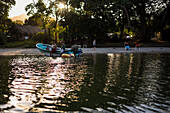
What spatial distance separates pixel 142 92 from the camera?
344 inches

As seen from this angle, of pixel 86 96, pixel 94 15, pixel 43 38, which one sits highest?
pixel 94 15

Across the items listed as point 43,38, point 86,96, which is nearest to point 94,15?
point 43,38

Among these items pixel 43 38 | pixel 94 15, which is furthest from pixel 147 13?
pixel 43 38

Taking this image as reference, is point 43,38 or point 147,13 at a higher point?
point 147,13

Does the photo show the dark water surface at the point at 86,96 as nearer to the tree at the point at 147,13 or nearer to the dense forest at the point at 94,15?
the dense forest at the point at 94,15

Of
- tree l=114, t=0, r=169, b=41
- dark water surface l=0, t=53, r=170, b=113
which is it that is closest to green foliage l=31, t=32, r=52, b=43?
tree l=114, t=0, r=169, b=41

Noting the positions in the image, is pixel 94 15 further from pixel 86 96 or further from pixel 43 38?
pixel 86 96

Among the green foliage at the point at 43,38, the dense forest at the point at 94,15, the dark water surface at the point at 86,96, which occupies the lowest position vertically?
the dark water surface at the point at 86,96

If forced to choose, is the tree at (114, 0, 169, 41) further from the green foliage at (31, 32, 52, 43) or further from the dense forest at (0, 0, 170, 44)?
the green foliage at (31, 32, 52, 43)

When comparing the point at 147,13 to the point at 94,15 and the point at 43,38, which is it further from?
the point at 43,38

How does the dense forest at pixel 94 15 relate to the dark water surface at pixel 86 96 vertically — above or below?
above

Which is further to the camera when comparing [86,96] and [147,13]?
[147,13]

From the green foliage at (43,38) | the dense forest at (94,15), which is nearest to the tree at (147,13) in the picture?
the dense forest at (94,15)

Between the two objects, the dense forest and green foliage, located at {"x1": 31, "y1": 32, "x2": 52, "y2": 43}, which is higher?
the dense forest
